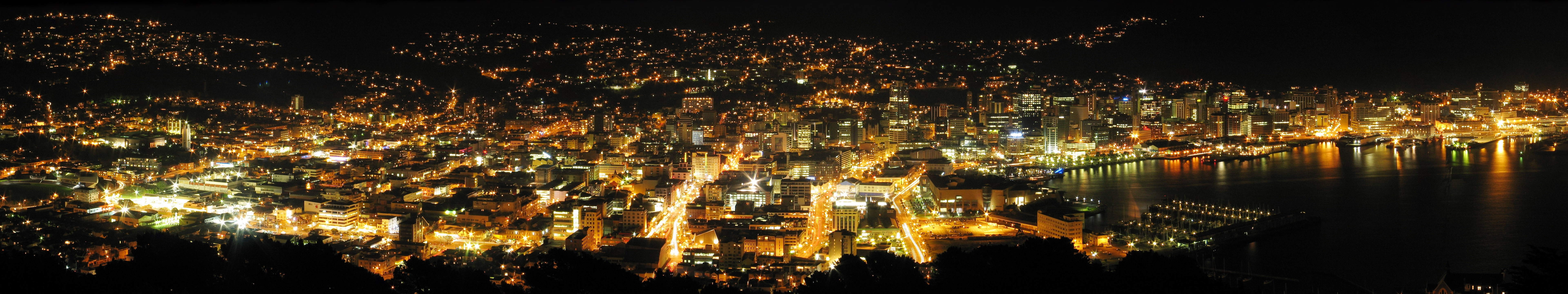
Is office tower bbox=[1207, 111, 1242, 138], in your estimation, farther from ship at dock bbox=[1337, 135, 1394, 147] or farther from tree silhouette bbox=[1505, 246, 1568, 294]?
tree silhouette bbox=[1505, 246, 1568, 294]

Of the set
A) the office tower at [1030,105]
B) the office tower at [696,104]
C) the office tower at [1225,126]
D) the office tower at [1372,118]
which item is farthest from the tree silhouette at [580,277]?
the office tower at [1372,118]

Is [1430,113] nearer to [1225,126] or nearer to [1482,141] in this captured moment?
[1482,141]

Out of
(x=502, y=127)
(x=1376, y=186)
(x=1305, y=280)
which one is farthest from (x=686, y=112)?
(x=1305, y=280)

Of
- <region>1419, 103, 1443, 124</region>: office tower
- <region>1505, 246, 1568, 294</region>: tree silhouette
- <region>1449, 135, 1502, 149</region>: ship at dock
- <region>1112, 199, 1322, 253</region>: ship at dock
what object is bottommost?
<region>1112, 199, 1322, 253</region>: ship at dock

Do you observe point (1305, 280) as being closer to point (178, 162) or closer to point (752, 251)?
point (752, 251)

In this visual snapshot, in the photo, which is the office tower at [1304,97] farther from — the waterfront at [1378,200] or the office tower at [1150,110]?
the waterfront at [1378,200]

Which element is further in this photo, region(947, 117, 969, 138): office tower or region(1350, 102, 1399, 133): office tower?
region(1350, 102, 1399, 133): office tower

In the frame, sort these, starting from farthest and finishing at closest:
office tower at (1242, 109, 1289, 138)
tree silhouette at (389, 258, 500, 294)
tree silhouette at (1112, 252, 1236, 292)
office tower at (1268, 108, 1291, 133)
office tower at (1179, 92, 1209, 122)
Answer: office tower at (1179, 92, 1209, 122) → office tower at (1268, 108, 1291, 133) → office tower at (1242, 109, 1289, 138) → tree silhouette at (389, 258, 500, 294) → tree silhouette at (1112, 252, 1236, 292)

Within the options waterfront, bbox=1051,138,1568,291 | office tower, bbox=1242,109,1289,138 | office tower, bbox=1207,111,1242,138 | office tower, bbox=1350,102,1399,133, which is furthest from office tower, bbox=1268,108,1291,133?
waterfront, bbox=1051,138,1568,291
